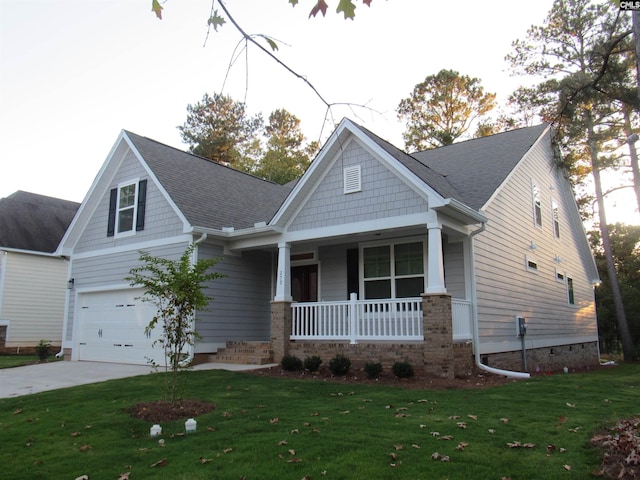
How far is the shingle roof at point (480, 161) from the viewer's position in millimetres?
12781

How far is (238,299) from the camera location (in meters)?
14.4

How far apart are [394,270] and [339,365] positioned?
10.8 ft

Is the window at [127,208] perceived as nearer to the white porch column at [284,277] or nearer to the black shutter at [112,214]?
the black shutter at [112,214]

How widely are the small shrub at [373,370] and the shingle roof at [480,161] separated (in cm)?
427

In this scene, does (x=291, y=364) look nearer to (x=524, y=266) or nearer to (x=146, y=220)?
(x=146, y=220)

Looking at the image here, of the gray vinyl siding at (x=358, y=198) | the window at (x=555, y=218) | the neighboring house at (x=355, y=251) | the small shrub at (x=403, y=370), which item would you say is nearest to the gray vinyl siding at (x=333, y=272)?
the neighboring house at (x=355, y=251)

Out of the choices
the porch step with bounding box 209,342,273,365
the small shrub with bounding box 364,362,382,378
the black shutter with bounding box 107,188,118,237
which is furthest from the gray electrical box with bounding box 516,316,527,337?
the black shutter with bounding box 107,188,118,237

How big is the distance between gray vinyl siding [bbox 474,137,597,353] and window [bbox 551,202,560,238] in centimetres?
29

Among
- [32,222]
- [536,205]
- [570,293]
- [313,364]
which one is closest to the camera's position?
[313,364]

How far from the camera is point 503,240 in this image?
13430 millimetres

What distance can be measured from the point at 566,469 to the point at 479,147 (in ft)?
42.5

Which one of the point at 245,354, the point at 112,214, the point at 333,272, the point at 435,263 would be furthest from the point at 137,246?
the point at 435,263

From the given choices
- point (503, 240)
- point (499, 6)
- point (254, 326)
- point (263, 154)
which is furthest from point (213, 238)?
point (263, 154)

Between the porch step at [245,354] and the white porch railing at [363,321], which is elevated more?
the white porch railing at [363,321]
